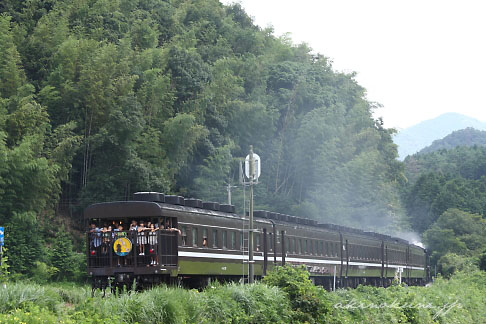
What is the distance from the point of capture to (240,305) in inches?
525

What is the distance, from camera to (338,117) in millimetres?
59281

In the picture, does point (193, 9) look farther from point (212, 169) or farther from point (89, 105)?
point (89, 105)

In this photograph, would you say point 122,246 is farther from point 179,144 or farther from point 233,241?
point 179,144

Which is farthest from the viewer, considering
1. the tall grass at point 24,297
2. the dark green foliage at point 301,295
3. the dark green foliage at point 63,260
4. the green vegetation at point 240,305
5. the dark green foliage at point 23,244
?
the dark green foliage at point 63,260

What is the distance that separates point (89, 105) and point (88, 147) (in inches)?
78.2

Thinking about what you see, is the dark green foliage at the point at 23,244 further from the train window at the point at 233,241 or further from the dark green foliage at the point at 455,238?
the dark green foliage at the point at 455,238

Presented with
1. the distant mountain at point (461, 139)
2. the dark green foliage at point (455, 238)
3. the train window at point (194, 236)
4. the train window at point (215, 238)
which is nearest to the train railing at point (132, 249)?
the train window at point (194, 236)

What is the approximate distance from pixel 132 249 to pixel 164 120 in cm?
2342

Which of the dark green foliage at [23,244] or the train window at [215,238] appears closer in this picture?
the train window at [215,238]

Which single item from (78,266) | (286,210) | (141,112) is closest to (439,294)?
(78,266)

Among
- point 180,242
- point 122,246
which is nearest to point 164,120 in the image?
point 180,242

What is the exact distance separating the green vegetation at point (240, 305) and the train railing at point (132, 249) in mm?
2596

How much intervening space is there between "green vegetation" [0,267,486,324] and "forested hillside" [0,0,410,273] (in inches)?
624

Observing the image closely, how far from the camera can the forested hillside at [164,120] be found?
110 ft
